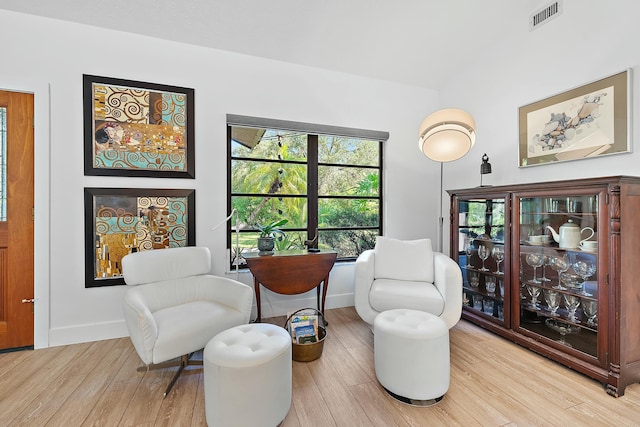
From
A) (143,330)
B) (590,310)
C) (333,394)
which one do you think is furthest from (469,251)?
(143,330)

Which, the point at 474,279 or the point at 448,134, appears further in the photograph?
the point at 474,279

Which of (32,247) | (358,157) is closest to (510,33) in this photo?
(358,157)

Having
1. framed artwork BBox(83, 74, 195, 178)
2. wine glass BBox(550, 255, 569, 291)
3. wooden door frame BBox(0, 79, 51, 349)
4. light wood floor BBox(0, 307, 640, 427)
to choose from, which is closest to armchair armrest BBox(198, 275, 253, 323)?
light wood floor BBox(0, 307, 640, 427)

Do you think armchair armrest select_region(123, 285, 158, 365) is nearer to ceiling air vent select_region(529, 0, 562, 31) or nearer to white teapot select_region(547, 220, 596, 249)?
white teapot select_region(547, 220, 596, 249)

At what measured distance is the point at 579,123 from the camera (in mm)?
2230

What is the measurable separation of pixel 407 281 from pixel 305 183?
1433mm

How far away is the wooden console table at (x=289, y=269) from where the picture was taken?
239cm

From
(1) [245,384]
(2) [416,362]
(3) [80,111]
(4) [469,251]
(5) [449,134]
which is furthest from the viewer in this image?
(4) [469,251]

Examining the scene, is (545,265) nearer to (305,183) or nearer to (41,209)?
(305,183)

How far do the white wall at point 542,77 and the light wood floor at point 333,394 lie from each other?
1.49 meters

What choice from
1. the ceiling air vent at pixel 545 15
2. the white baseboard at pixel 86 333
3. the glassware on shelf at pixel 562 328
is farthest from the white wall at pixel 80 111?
the glassware on shelf at pixel 562 328

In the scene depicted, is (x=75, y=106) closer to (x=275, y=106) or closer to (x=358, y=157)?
(x=275, y=106)

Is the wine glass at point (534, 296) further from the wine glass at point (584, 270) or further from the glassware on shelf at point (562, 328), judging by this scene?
the wine glass at point (584, 270)

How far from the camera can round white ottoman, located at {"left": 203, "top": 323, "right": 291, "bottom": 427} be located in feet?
4.25
